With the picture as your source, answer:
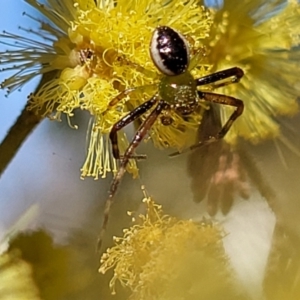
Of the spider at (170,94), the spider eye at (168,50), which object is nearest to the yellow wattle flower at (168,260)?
the spider at (170,94)

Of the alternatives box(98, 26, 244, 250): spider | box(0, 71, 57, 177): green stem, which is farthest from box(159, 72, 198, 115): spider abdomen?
box(0, 71, 57, 177): green stem

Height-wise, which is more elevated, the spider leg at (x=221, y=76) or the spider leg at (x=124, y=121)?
the spider leg at (x=221, y=76)

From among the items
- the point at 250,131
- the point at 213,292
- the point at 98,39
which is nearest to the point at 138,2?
the point at 98,39

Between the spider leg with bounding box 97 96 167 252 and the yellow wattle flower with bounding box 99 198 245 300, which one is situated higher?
the spider leg with bounding box 97 96 167 252

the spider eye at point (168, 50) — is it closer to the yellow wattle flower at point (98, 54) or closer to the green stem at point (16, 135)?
the yellow wattle flower at point (98, 54)

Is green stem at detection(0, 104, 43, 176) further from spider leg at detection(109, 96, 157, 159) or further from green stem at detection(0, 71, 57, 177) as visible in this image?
spider leg at detection(109, 96, 157, 159)

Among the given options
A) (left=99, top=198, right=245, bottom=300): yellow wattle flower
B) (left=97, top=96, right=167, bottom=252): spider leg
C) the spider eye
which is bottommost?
(left=99, top=198, right=245, bottom=300): yellow wattle flower

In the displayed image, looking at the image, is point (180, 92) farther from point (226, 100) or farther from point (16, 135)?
point (16, 135)
